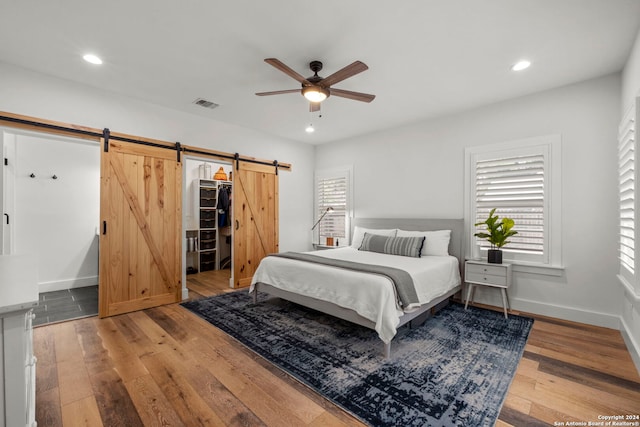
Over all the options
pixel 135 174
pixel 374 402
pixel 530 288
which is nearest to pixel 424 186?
pixel 530 288

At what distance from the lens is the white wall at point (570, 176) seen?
122 inches

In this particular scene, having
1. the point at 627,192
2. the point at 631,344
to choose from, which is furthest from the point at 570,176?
the point at 631,344

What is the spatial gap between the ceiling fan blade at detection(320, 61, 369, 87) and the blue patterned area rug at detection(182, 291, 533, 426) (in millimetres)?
2436

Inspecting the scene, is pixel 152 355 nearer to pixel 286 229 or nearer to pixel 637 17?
pixel 286 229

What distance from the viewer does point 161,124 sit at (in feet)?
13.3

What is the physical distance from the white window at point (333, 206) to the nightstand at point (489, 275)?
7.75 ft

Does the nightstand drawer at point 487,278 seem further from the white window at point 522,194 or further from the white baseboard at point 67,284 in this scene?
the white baseboard at point 67,284

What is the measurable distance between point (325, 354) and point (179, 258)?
2.69m

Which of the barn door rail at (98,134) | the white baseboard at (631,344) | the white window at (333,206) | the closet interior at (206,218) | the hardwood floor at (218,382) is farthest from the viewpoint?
the closet interior at (206,218)

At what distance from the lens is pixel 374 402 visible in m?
1.91

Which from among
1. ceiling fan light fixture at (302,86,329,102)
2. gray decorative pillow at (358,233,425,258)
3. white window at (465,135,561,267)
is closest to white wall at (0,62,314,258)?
gray decorative pillow at (358,233,425,258)

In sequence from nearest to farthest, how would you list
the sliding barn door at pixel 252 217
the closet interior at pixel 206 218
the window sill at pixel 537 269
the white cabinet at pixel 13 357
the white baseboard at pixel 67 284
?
the white cabinet at pixel 13 357 → the window sill at pixel 537 269 → the white baseboard at pixel 67 284 → the sliding barn door at pixel 252 217 → the closet interior at pixel 206 218

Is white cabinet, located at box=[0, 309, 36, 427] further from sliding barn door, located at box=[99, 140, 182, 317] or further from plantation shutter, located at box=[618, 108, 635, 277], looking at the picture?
plantation shutter, located at box=[618, 108, 635, 277]

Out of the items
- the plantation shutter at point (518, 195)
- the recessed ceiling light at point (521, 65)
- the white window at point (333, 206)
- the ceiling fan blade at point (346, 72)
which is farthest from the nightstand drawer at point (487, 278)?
the ceiling fan blade at point (346, 72)
